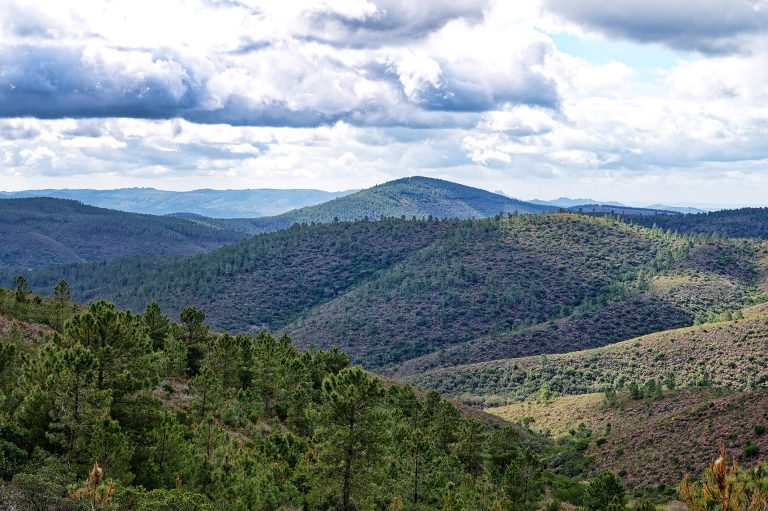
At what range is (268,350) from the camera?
2183 inches

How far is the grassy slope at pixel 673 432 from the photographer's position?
192 ft

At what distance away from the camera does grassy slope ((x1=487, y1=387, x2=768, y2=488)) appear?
58625 mm

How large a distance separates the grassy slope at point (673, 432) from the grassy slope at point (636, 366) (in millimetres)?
19439

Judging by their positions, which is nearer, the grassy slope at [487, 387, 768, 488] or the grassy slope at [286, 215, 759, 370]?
the grassy slope at [487, 387, 768, 488]

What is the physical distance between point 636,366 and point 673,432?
2050 inches

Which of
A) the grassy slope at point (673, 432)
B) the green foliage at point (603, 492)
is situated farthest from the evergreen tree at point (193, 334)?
the grassy slope at point (673, 432)

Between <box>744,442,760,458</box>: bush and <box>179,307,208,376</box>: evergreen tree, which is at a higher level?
<box>179,307,208,376</box>: evergreen tree

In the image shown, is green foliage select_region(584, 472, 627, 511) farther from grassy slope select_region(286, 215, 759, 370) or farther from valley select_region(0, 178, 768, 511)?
grassy slope select_region(286, 215, 759, 370)

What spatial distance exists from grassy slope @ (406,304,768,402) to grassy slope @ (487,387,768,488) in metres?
19.4

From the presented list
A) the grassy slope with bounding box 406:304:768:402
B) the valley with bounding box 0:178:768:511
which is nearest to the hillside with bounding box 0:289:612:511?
the valley with bounding box 0:178:768:511

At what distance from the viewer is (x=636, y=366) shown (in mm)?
116062

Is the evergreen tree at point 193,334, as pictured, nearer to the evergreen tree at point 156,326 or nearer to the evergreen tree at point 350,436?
the evergreen tree at point 156,326

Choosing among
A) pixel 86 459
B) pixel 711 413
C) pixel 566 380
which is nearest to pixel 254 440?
pixel 86 459

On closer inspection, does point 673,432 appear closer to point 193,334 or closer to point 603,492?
point 603,492
